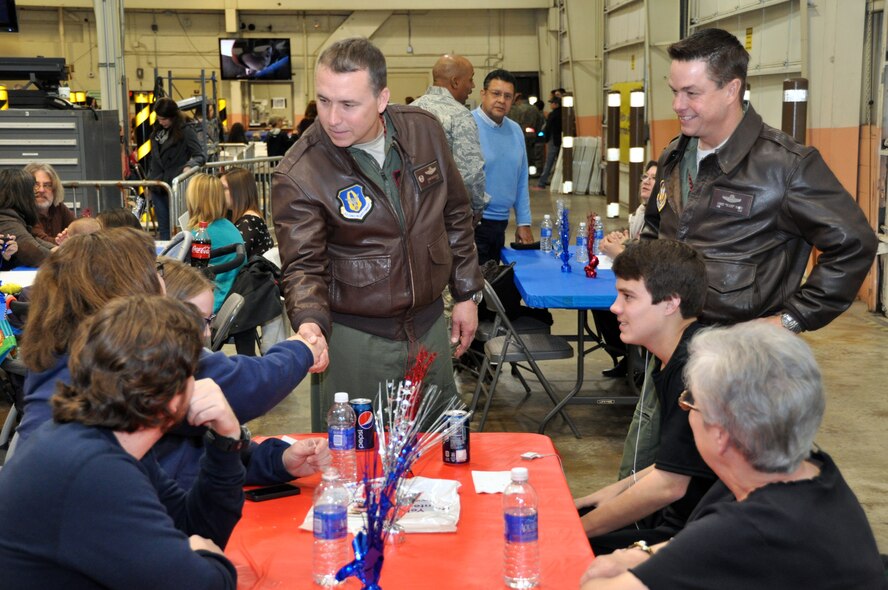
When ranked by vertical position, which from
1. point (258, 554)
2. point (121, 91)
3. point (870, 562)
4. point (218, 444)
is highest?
point (121, 91)

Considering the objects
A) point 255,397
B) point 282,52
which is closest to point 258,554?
point 255,397

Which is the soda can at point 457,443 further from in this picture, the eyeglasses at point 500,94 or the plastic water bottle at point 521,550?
the eyeglasses at point 500,94

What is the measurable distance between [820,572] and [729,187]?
1697mm

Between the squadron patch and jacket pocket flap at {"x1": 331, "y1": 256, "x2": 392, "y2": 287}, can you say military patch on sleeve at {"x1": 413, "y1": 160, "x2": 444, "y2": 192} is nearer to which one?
jacket pocket flap at {"x1": 331, "y1": 256, "x2": 392, "y2": 287}

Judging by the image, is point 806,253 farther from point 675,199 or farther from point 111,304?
point 111,304

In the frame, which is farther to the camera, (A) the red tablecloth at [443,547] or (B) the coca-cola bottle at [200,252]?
(B) the coca-cola bottle at [200,252]

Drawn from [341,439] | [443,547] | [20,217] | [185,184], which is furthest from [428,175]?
[185,184]

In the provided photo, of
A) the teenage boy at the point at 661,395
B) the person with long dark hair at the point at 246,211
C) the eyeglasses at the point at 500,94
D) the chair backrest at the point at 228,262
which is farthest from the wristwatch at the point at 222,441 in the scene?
the eyeglasses at the point at 500,94

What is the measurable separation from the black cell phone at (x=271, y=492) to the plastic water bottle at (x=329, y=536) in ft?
1.34

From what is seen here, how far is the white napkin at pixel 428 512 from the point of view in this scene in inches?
87.9

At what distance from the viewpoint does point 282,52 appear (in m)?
22.0

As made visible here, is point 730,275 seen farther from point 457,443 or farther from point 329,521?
point 329,521

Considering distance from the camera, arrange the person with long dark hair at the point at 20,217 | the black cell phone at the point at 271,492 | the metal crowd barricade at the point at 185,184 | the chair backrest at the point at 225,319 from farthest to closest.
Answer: the metal crowd barricade at the point at 185,184 → the person with long dark hair at the point at 20,217 → the chair backrest at the point at 225,319 → the black cell phone at the point at 271,492

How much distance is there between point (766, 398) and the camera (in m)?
1.68
